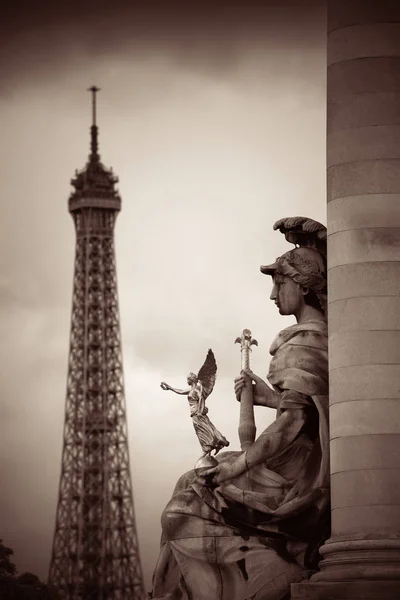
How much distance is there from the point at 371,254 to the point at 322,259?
2749mm

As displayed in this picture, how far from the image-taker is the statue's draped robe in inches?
1120

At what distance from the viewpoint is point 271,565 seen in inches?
1119

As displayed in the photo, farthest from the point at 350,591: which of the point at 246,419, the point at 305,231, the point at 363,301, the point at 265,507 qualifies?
the point at 305,231

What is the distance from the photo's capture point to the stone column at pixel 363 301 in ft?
87.0

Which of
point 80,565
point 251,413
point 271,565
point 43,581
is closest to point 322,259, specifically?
point 251,413

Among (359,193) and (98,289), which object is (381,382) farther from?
(98,289)

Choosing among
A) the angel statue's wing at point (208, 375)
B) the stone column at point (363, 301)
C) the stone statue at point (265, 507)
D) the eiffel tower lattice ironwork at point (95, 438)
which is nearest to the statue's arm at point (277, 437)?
the stone statue at point (265, 507)

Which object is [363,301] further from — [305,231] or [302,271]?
[305,231]

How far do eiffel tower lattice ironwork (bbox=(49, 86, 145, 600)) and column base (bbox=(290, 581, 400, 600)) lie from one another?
5304 cm

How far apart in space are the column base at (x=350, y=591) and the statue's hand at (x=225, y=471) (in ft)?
8.08

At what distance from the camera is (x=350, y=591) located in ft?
86.3

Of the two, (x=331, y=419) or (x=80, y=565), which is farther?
(x=80, y=565)

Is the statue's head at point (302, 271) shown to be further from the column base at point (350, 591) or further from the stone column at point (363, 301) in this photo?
the column base at point (350, 591)

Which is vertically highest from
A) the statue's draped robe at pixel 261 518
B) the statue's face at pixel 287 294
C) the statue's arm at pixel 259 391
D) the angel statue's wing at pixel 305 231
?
the angel statue's wing at pixel 305 231
